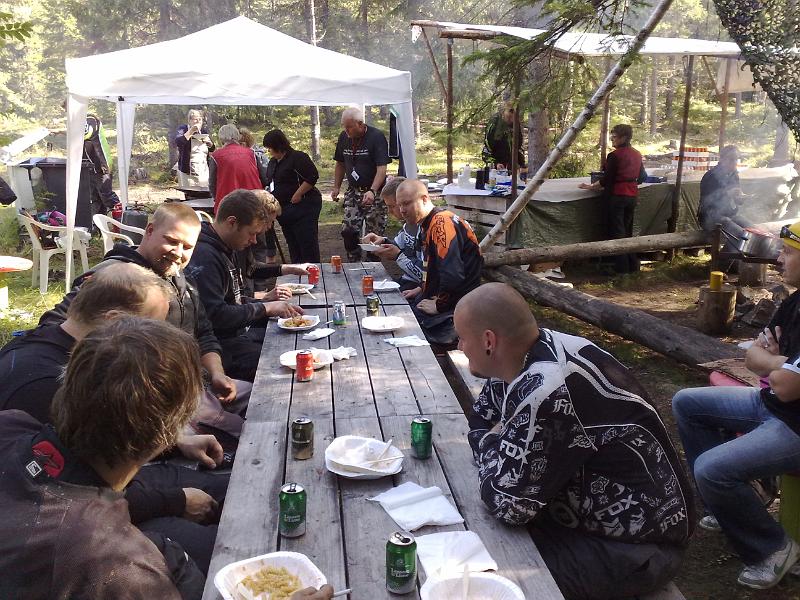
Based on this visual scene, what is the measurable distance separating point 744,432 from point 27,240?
9.89 meters

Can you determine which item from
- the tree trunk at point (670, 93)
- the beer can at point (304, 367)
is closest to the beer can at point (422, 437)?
the beer can at point (304, 367)

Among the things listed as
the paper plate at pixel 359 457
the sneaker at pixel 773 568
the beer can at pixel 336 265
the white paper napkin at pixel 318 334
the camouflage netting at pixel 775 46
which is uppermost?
the camouflage netting at pixel 775 46

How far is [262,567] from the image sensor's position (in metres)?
1.82

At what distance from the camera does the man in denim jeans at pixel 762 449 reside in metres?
2.89

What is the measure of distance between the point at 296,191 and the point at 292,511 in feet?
21.6

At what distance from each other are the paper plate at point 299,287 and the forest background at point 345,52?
9540mm

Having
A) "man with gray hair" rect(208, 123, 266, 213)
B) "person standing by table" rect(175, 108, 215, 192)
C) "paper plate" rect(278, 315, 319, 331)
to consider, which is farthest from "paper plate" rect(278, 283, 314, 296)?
"person standing by table" rect(175, 108, 215, 192)

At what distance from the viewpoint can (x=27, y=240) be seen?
10.1 metres

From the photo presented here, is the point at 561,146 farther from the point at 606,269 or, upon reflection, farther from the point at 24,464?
the point at 24,464

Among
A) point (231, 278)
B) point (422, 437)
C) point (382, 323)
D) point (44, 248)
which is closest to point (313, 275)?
point (231, 278)

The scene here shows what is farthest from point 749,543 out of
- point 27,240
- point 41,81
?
point 41,81

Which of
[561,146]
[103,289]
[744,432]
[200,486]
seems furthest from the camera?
[561,146]

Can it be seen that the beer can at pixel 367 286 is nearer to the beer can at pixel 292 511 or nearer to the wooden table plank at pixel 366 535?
the wooden table plank at pixel 366 535

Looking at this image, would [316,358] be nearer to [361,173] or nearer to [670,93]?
[361,173]
